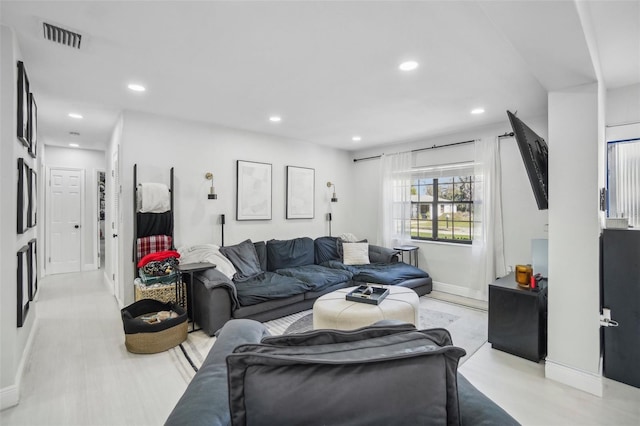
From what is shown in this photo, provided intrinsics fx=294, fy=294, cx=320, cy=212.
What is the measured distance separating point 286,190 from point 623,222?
401 cm

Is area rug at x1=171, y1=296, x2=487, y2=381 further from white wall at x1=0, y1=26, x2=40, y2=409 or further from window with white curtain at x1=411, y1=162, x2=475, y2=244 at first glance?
window with white curtain at x1=411, y1=162, x2=475, y2=244

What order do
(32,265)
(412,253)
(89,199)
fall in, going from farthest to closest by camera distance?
(89,199)
(412,253)
(32,265)

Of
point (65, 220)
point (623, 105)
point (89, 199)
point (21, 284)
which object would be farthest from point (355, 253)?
point (65, 220)

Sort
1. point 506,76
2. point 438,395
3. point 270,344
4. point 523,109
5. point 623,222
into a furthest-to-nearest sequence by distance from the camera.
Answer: point 523,109
point 506,76
point 623,222
point 270,344
point 438,395

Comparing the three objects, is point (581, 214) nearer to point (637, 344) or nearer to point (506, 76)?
point (637, 344)

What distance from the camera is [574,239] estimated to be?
222 cm

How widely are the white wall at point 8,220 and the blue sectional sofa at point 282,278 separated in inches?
54.3

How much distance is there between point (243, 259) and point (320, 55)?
265 centimetres

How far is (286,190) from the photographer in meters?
4.98

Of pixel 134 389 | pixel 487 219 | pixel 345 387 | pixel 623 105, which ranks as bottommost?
pixel 134 389

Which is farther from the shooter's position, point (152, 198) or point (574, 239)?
point (152, 198)

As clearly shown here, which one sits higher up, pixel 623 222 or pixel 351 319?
pixel 623 222

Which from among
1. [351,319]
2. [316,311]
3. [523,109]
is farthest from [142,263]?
[523,109]

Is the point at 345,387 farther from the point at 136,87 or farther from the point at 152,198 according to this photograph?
the point at 152,198
